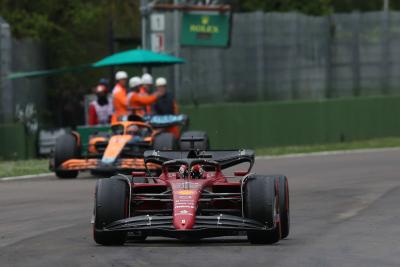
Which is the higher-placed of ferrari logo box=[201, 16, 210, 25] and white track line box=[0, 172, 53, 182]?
ferrari logo box=[201, 16, 210, 25]

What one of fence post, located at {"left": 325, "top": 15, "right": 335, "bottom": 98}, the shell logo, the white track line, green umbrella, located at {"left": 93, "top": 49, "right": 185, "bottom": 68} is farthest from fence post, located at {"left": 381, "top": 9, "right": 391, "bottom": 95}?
the shell logo

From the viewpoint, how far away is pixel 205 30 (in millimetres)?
30188

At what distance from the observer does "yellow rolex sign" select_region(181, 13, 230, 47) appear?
29781 mm

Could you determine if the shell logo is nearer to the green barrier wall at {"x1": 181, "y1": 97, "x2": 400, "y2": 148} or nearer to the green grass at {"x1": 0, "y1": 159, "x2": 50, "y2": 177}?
the green grass at {"x1": 0, "y1": 159, "x2": 50, "y2": 177}

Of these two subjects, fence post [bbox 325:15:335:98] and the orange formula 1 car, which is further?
fence post [bbox 325:15:335:98]

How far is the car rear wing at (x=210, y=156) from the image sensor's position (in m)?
12.4

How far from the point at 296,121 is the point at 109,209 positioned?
20166 mm

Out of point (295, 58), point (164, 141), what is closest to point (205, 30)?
point (295, 58)

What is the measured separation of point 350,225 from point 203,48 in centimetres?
1750

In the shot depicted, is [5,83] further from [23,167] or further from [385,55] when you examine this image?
[385,55]

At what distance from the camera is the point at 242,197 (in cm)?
1155

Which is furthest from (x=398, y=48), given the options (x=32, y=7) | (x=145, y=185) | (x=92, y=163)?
(x=145, y=185)

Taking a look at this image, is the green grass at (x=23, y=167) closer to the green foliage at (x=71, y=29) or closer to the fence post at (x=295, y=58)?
the green foliage at (x=71, y=29)

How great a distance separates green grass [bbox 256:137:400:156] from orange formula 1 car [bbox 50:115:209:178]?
6.90 metres
